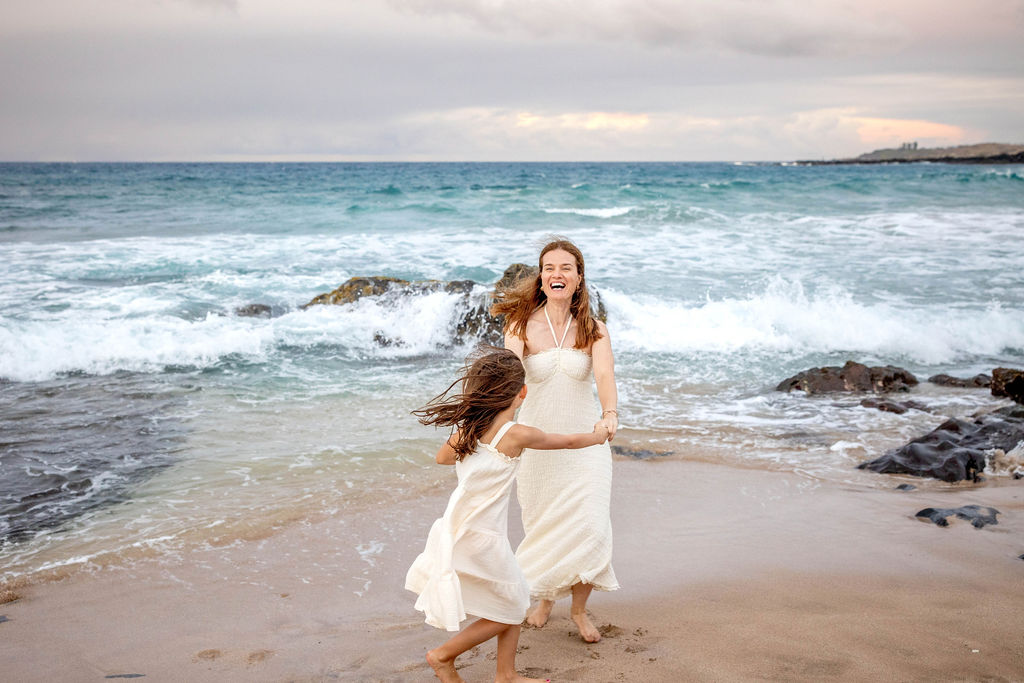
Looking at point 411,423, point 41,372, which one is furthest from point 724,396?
point 41,372

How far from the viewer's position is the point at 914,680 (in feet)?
11.0

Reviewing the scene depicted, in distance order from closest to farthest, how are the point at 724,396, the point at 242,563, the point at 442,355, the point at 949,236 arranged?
the point at 242,563 → the point at 724,396 → the point at 442,355 → the point at 949,236

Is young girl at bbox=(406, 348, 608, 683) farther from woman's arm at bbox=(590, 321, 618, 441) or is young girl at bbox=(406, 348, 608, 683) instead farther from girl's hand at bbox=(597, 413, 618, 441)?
woman's arm at bbox=(590, 321, 618, 441)

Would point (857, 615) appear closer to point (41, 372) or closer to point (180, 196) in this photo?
point (41, 372)

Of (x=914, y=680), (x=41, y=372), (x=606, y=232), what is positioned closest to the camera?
(x=914, y=680)

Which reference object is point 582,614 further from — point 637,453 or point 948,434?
point 948,434

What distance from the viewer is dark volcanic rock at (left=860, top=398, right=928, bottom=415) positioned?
26.7ft

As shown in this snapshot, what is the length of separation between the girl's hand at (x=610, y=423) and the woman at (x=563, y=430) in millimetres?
57

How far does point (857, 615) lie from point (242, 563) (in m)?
3.50

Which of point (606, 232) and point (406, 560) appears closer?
point (406, 560)

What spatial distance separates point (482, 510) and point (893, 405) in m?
6.41

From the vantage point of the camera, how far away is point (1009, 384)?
8.70 metres

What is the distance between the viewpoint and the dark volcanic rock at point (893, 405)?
8.14m

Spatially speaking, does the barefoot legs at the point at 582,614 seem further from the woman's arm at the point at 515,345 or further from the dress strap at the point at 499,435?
the woman's arm at the point at 515,345
